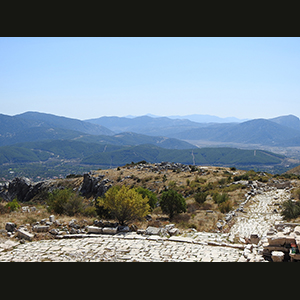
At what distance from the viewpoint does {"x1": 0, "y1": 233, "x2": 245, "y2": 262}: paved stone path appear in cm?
1078

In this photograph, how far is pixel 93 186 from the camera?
46906 mm

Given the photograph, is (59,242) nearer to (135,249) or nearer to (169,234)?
(135,249)

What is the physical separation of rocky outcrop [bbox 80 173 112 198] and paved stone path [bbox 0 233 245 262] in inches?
1189

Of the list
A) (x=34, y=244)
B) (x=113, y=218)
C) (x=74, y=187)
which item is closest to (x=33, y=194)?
(x=74, y=187)

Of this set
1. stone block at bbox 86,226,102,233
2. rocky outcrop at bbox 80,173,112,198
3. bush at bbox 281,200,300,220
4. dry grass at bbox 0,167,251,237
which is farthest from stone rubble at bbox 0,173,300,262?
rocky outcrop at bbox 80,173,112,198

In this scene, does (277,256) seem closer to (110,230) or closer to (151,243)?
(151,243)

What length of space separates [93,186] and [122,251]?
36.3 metres

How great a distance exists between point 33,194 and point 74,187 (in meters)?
9.02

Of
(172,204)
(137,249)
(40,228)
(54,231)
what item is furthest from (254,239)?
(40,228)

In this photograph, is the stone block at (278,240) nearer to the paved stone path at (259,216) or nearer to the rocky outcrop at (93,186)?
the paved stone path at (259,216)

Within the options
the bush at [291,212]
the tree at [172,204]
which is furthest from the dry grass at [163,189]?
the bush at [291,212]

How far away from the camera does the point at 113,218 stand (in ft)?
62.2

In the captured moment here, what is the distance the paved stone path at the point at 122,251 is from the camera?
35.4ft

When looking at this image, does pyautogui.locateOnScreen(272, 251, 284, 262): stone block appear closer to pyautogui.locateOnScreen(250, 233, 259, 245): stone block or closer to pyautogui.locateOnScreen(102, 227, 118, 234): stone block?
pyautogui.locateOnScreen(250, 233, 259, 245): stone block
